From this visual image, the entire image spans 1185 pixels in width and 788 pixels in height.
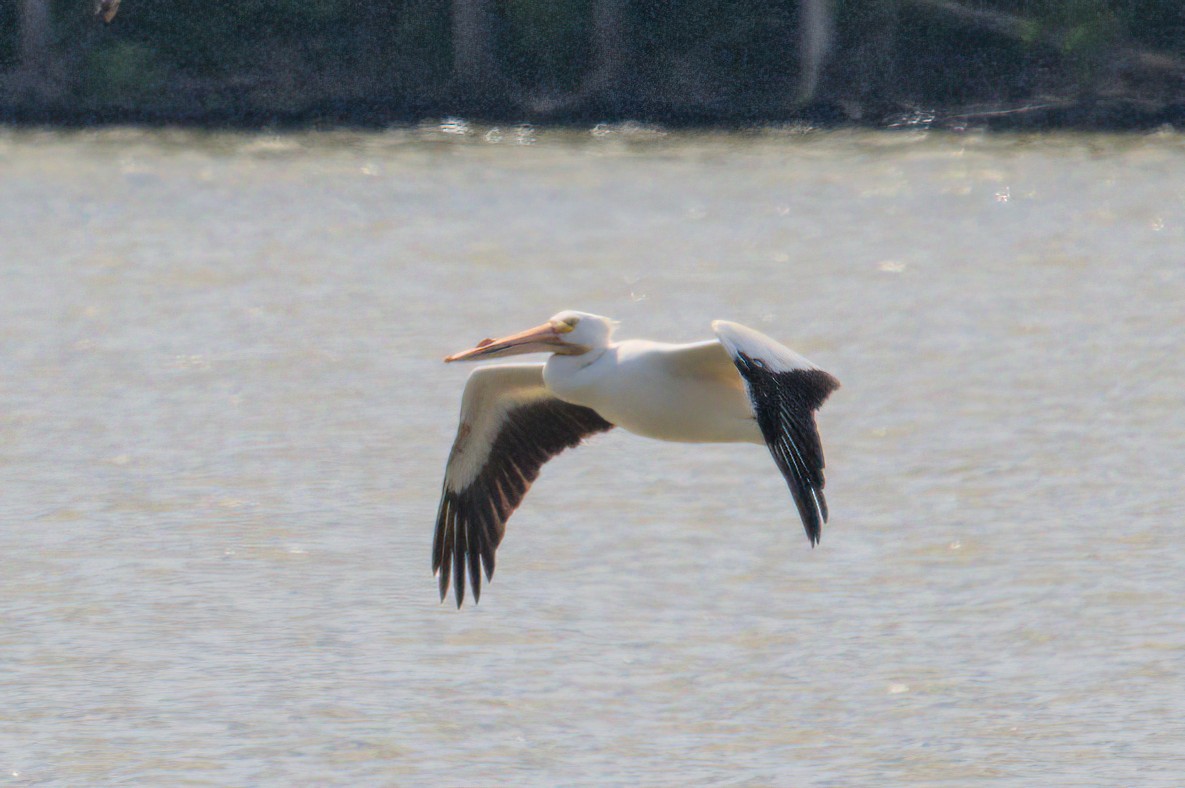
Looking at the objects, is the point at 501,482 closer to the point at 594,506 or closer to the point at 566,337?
the point at 566,337

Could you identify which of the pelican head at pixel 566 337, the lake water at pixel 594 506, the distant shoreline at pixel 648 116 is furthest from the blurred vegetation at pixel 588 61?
the pelican head at pixel 566 337

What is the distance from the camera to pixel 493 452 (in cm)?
793

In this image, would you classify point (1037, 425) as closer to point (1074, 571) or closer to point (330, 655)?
point (1074, 571)

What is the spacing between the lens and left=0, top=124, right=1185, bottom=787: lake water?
26.7 feet

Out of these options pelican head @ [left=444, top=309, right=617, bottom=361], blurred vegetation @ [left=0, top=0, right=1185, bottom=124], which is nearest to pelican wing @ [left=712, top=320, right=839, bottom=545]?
pelican head @ [left=444, top=309, right=617, bottom=361]

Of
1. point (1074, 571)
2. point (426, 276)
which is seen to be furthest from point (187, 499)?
point (426, 276)

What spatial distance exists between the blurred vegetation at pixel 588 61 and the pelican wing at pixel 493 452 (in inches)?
687

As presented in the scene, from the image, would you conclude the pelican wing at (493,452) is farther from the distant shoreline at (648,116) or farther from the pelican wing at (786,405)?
the distant shoreline at (648,116)

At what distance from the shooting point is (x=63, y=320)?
1647cm

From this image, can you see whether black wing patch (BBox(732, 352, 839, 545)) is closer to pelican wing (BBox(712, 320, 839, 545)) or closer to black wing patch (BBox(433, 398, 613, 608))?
pelican wing (BBox(712, 320, 839, 545))

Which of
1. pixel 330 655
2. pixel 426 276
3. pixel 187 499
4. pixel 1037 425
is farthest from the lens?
pixel 426 276

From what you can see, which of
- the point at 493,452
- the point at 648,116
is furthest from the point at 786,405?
the point at 648,116

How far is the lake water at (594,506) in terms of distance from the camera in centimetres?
813

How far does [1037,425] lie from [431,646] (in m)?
5.04
